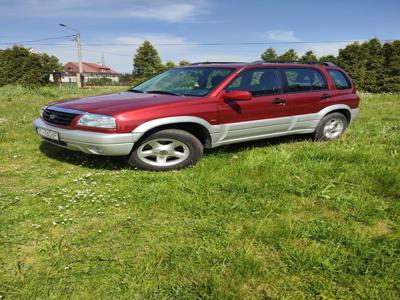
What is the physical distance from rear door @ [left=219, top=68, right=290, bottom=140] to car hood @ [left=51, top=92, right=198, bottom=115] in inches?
29.0

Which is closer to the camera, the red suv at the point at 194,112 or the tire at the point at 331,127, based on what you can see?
the red suv at the point at 194,112

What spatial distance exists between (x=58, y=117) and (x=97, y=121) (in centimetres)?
73

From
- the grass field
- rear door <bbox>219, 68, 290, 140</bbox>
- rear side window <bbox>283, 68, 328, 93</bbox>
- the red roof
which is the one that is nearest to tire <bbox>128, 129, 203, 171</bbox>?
the grass field

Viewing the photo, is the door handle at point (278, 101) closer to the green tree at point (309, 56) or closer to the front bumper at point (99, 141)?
the front bumper at point (99, 141)

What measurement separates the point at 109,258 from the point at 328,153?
3749 mm

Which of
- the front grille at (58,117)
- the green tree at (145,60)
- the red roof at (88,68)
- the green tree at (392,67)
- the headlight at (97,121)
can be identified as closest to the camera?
the headlight at (97,121)

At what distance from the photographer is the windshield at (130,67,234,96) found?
17.0 feet

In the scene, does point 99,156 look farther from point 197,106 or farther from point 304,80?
point 304,80

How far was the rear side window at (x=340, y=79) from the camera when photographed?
6642 mm

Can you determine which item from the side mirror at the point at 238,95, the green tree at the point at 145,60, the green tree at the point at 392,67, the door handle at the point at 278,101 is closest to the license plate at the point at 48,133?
the side mirror at the point at 238,95

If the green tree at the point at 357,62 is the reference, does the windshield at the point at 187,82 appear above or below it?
below

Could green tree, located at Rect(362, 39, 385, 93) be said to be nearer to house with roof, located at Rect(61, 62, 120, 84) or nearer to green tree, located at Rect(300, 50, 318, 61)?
green tree, located at Rect(300, 50, 318, 61)

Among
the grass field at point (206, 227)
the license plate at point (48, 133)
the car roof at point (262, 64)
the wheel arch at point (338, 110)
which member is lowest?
the grass field at point (206, 227)

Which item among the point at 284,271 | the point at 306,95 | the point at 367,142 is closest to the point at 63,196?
the point at 284,271
